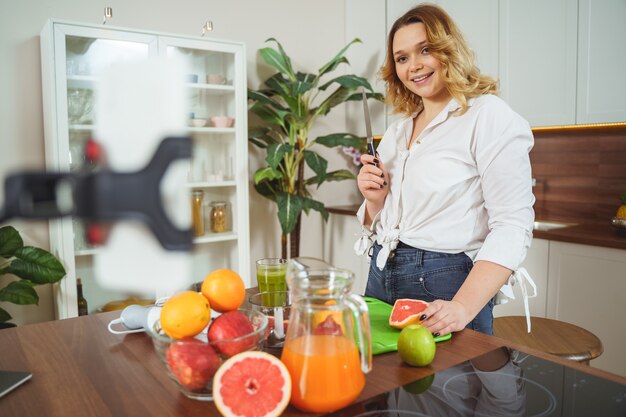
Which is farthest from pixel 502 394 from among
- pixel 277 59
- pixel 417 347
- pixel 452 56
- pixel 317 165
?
pixel 277 59

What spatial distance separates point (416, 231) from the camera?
134 cm

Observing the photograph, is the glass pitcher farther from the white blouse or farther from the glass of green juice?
the white blouse

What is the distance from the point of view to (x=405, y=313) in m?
1.03

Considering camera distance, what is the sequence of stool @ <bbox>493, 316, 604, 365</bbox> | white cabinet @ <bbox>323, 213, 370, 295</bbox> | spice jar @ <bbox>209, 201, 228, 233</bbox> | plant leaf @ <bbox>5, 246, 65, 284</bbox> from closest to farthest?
stool @ <bbox>493, 316, 604, 365</bbox>, plant leaf @ <bbox>5, 246, 65, 284</bbox>, spice jar @ <bbox>209, 201, 228, 233</bbox>, white cabinet @ <bbox>323, 213, 370, 295</bbox>

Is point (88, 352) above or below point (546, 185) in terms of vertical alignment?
below

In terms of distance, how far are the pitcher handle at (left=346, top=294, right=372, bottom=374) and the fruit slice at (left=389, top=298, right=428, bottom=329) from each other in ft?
1.09

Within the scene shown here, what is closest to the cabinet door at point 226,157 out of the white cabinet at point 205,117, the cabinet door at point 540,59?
the white cabinet at point 205,117

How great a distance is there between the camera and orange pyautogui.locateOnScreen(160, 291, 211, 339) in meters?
0.71

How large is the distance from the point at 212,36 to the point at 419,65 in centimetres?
225

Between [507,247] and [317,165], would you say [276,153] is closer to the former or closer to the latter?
[317,165]

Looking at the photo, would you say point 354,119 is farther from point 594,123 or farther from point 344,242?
point 594,123

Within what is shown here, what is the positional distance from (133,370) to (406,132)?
1022 mm

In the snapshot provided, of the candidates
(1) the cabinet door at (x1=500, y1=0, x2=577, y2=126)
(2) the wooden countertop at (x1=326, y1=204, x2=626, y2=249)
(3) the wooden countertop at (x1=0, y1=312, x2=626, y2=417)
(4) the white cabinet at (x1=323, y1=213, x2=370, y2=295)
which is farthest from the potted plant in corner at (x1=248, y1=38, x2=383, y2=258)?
(3) the wooden countertop at (x1=0, y1=312, x2=626, y2=417)

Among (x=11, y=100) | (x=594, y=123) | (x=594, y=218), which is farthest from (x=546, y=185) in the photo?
(x=11, y=100)
